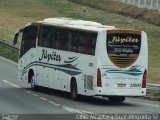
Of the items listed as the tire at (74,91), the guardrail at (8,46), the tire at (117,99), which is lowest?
the tire at (117,99)

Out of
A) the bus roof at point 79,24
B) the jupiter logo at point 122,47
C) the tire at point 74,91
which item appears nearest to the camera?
the jupiter logo at point 122,47

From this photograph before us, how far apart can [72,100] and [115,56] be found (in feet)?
8.98

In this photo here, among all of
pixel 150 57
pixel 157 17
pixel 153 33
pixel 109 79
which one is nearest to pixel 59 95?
pixel 109 79

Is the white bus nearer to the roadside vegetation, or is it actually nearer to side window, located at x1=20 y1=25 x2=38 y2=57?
side window, located at x1=20 y1=25 x2=38 y2=57

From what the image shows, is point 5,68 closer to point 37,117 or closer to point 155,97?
point 155,97

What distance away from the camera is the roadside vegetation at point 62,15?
55.2 m

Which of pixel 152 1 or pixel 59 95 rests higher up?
pixel 152 1

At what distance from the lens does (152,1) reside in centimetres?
6134

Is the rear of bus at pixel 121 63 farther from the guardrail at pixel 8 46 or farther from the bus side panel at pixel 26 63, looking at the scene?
the guardrail at pixel 8 46

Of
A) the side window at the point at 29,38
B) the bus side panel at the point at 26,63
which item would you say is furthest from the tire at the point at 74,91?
the side window at the point at 29,38

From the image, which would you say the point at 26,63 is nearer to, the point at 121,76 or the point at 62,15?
the point at 121,76

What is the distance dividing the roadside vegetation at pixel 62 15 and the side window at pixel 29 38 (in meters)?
12.5

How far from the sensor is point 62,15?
64.8m

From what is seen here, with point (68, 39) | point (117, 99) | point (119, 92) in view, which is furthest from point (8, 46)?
point (119, 92)
